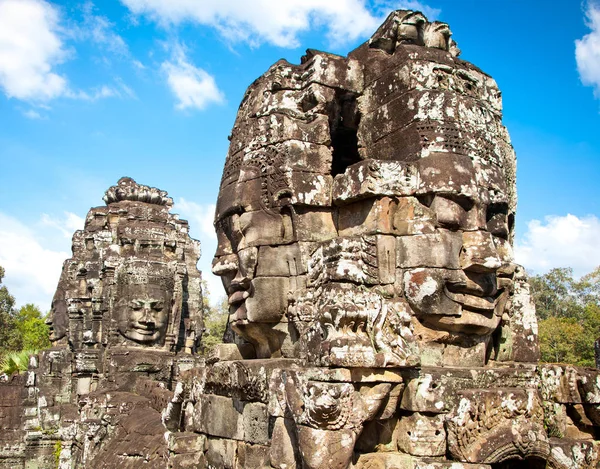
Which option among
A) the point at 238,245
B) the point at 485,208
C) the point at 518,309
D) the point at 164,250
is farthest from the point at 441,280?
the point at 164,250

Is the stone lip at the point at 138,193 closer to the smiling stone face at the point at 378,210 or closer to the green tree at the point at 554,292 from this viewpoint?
the smiling stone face at the point at 378,210

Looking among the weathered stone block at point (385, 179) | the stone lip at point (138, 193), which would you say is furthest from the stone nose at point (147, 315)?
the weathered stone block at point (385, 179)

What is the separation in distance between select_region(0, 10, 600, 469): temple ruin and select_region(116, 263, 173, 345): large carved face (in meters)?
6.89

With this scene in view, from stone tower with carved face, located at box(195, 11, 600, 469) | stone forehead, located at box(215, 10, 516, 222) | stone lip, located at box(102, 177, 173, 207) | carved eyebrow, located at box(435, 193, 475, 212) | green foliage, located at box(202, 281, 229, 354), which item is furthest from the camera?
green foliage, located at box(202, 281, 229, 354)

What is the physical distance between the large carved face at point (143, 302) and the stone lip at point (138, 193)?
2381mm

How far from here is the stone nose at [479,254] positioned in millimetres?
5234

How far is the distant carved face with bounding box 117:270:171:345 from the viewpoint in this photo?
565 inches

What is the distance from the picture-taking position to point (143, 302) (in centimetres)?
1448

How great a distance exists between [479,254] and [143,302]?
10.6 meters

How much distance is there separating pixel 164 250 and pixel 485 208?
10.9 meters

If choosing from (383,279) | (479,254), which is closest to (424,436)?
(383,279)

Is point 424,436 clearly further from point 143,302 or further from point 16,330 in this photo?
point 16,330

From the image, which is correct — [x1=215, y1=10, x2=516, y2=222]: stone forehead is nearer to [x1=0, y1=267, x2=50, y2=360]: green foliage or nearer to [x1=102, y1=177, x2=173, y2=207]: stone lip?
[x1=102, y1=177, x2=173, y2=207]: stone lip

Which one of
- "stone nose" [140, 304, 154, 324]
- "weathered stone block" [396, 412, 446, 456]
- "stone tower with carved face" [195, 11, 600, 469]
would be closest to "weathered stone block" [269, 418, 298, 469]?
"stone tower with carved face" [195, 11, 600, 469]
